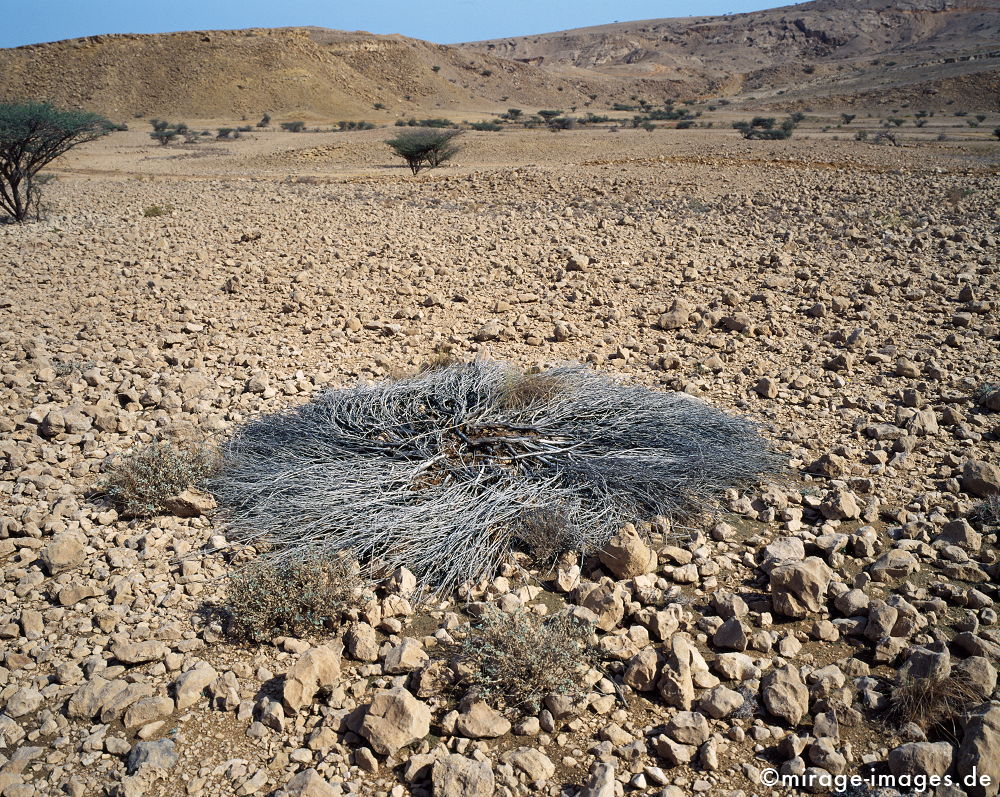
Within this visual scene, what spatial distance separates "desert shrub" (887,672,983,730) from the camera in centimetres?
210

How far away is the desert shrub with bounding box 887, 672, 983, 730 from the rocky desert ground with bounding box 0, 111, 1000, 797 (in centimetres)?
1

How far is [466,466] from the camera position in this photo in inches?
131

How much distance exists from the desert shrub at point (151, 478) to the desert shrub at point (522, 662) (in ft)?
5.64

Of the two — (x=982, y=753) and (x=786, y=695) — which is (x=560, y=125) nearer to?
(x=786, y=695)

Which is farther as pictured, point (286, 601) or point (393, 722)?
point (286, 601)

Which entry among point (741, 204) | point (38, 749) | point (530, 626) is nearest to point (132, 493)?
point (38, 749)

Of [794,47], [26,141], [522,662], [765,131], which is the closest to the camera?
[522,662]

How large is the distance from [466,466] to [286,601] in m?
1.07

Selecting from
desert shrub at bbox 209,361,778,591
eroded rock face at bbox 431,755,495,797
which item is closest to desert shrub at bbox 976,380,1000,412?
desert shrub at bbox 209,361,778,591

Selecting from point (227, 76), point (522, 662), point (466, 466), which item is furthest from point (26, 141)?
point (227, 76)

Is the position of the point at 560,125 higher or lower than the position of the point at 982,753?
higher

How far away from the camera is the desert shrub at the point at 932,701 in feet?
6.89

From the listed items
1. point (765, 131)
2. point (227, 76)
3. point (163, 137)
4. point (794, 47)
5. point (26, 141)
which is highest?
point (794, 47)

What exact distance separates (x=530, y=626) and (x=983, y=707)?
4.51 ft
